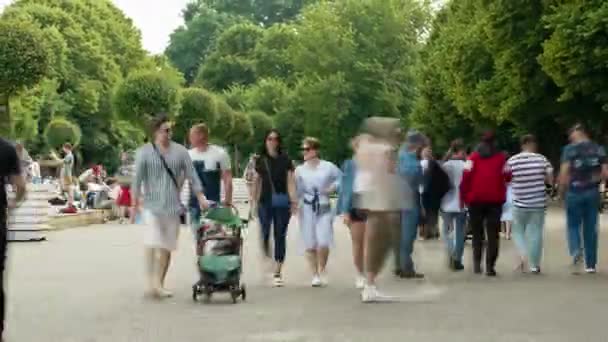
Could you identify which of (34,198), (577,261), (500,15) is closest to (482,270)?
(577,261)

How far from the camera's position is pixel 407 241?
16.8m

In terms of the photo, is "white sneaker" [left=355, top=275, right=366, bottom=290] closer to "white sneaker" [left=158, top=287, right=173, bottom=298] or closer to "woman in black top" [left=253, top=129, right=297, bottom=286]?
"woman in black top" [left=253, top=129, right=297, bottom=286]

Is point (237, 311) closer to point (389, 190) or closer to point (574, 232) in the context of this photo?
point (389, 190)

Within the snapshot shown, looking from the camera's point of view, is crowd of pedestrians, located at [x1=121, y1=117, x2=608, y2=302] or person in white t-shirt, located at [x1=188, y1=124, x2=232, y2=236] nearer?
crowd of pedestrians, located at [x1=121, y1=117, x2=608, y2=302]

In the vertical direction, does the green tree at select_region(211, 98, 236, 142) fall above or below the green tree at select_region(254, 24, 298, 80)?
below

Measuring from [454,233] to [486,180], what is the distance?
67.6 inches

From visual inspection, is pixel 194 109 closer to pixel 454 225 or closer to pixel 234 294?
pixel 454 225

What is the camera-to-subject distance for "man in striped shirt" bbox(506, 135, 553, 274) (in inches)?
671

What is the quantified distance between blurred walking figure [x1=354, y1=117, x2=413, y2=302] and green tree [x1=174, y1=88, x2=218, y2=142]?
2087 inches

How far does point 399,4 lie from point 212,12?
39923 millimetres

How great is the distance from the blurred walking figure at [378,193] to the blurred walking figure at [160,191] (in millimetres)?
1567

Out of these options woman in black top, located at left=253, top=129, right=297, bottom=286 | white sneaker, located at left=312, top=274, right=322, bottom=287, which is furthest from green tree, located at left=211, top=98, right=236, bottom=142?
white sneaker, located at left=312, top=274, right=322, bottom=287

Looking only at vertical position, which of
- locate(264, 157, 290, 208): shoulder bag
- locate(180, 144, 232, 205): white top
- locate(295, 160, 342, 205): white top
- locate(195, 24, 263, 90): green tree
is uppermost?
locate(195, 24, 263, 90): green tree

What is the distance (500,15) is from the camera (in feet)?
112
